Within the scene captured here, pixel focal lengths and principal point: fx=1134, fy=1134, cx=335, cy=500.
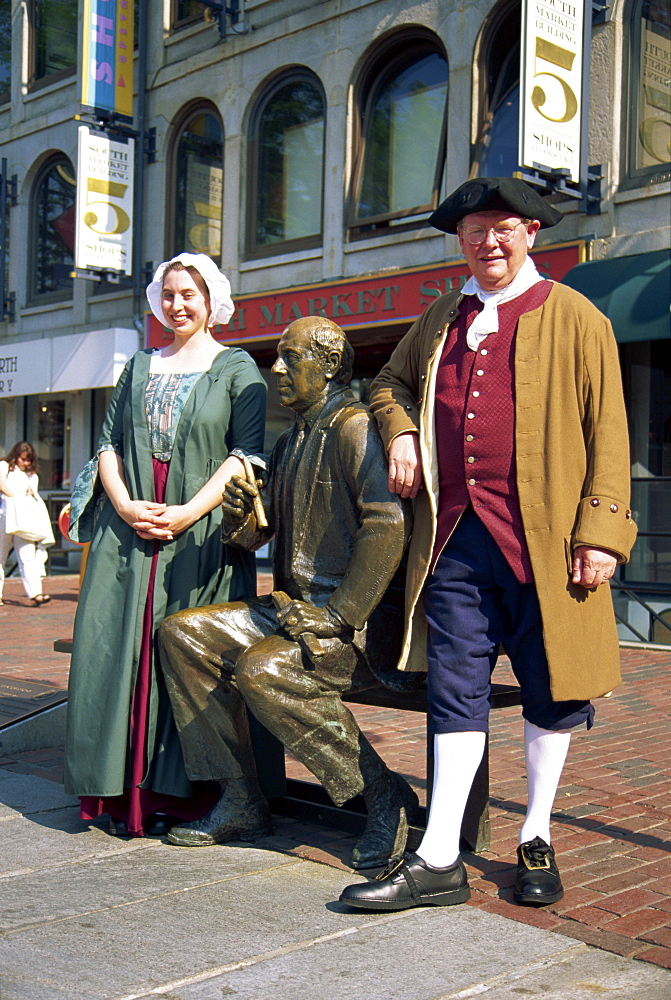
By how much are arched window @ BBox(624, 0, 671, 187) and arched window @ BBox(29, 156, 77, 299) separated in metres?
9.47

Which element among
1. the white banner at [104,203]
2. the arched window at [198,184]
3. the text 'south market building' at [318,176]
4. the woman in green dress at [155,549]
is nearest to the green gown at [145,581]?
the woman in green dress at [155,549]

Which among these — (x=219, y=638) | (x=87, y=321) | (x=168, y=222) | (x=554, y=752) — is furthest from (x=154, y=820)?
(x=87, y=321)

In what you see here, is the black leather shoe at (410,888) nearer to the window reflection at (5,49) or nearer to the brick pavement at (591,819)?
the brick pavement at (591,819)

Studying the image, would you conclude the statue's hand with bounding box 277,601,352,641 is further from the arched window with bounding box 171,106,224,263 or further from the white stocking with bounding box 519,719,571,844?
the arched window with bounding box 171,106,224,263

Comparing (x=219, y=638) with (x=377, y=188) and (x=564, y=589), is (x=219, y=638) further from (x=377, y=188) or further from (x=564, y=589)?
(x=377, y=188)

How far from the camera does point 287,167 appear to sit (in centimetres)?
1386

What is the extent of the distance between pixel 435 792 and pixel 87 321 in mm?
14437

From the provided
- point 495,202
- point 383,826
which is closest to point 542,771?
point 383,826

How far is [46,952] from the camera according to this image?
8.80ft

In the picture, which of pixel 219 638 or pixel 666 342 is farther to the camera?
pixel 666 342

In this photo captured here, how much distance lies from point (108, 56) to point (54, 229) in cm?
339

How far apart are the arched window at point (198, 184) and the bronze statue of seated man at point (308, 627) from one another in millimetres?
11570

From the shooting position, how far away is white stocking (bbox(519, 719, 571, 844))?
3.18 m

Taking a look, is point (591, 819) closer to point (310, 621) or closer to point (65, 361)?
point (310, 621)
